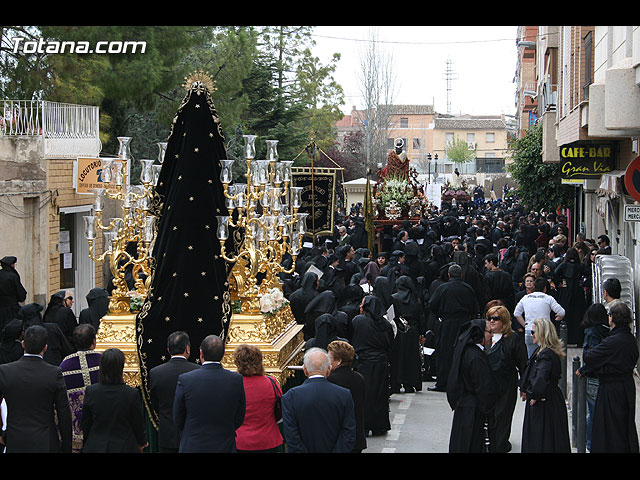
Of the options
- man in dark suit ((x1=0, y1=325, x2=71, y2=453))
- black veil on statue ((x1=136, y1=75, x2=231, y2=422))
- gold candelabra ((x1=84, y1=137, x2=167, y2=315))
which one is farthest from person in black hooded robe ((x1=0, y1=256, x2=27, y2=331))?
man in dark suit ((x1=0, y1=325, x2=71, y2=453))

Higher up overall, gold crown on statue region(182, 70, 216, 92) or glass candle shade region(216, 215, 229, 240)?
gold crown on statue region(182, 70, 216, 92)

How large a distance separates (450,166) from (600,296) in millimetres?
87765

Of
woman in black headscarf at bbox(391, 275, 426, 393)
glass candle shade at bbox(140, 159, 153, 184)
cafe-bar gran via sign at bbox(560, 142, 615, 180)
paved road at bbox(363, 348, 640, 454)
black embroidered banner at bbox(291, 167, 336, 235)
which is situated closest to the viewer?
glass candle shade at bbox(140, 159, 153, 184)

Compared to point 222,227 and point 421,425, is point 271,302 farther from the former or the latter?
point 421,425

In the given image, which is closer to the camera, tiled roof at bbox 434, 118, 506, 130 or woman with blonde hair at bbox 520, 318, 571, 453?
woman with blonde hair at bbox 520, 318, 571, 453

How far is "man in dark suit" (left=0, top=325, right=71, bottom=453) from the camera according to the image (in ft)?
22.8

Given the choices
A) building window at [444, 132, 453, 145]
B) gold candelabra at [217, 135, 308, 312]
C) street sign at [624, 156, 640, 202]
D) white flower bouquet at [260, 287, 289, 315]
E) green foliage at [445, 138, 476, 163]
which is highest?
building window at [444, 132, 453, 145]

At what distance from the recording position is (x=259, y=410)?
709 centimetres

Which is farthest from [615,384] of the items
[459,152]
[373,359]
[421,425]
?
[459,152]

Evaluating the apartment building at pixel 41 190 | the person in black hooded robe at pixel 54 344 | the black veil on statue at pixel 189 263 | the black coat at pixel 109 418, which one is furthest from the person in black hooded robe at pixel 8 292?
the black coat at pixel 109 418

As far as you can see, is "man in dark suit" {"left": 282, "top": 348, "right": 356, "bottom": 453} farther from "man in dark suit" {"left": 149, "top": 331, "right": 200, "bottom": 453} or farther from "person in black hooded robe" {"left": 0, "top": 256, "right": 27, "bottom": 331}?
"person in black hooded robe" {"left": 0, "top": 256, "right": 27, "bottom": 331}

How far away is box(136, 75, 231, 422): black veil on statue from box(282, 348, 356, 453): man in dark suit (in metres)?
2.42

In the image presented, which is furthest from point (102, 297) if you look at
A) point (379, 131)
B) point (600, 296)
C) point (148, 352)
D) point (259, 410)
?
point (379, 131)

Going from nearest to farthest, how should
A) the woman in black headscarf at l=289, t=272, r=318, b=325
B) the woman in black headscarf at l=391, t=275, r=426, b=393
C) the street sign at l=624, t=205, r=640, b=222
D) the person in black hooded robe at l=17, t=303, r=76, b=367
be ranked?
the person in black hooded robe at l=17, t=303, r=76, b=367 → the street sign at l=624, t=205, r=640, b=222 → the woman in black headscarf at l=289, t=272, r=318, b=325 → the woman in black headscarf at l=391, t=275, r=426, b=393
